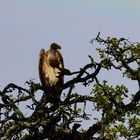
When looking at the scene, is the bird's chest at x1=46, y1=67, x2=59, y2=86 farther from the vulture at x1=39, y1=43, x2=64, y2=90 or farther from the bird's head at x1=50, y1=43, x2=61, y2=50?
the bird's head at x1=50, y1=43, x2=61, y2=50

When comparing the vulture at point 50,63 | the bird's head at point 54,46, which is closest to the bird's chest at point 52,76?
the vulture at point 50,63

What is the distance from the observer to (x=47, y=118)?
11.3 metres

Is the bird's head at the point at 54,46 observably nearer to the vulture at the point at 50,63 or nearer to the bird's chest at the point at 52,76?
the vulture at the point at 50,63

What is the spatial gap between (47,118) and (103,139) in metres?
1.34

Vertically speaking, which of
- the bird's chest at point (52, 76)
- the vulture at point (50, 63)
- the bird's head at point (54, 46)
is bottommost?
the bird's chest at point (52, 76)

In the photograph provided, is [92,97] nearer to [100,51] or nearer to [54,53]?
[100,51]

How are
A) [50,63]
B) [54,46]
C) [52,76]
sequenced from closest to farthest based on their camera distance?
1. [52,76]
2. [50,63]
3. [54,46]

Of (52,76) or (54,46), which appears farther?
(54,46)

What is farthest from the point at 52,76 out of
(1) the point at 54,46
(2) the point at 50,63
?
(1) the point at 54,46

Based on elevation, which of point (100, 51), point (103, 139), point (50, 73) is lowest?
point (103, 139)

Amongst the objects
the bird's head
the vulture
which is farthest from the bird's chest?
the bird's head

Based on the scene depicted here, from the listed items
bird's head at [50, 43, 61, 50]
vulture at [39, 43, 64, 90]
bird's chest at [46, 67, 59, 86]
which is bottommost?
bird's chest at [46, 67, 59, 86]

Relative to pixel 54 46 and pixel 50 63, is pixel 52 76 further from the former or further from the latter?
pixel 54 46

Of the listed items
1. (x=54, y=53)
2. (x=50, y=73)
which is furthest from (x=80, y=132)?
(x=54, y=53)
